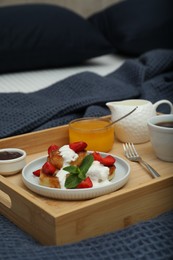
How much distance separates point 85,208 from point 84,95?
0.64 m

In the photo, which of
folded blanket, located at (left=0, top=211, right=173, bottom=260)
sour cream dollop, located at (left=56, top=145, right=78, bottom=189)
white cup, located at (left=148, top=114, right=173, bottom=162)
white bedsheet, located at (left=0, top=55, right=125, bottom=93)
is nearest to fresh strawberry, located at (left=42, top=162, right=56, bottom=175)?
sour cream dollop, located at (left=56, top=145, right=78, bottom=189)

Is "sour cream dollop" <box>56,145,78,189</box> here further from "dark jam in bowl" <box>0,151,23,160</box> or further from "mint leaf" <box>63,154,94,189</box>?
"dark jam in bowl" <box>0,151,23,160</box>

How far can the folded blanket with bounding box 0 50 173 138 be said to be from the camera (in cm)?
120

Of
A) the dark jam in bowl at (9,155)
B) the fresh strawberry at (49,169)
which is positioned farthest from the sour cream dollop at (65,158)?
the dark jam in bowl at (9,155)

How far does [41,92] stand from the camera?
1401 millimetres

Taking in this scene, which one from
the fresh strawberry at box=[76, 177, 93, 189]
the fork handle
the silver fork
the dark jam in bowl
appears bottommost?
the silver fork

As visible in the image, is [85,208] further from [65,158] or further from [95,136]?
[95,136]

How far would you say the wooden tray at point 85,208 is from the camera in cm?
75

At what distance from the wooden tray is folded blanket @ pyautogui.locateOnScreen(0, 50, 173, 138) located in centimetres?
29

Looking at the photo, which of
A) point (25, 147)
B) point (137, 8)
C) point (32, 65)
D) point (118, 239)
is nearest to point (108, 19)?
point (137, 8)

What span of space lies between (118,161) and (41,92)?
518 mm

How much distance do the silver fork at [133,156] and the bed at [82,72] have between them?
0.32 ft

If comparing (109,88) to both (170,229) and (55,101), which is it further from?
(170,229)

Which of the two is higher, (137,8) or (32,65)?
(137,8)
